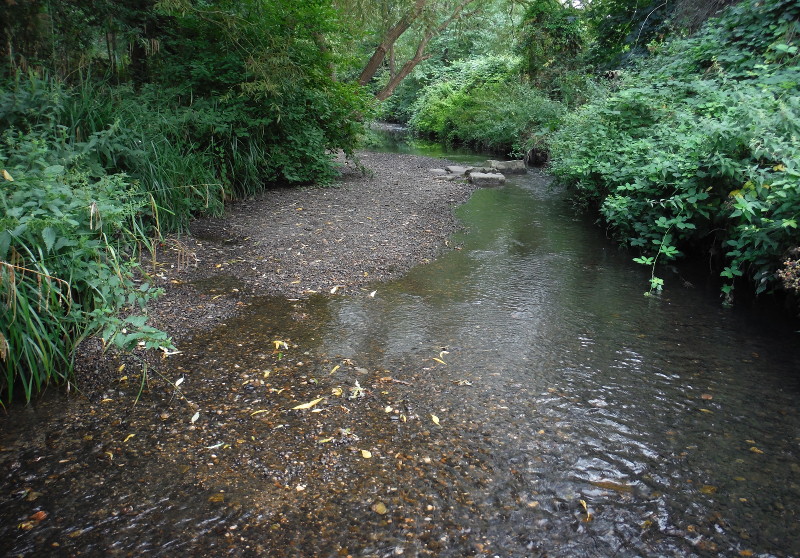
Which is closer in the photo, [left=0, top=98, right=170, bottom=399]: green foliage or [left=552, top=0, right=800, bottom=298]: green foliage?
[left=0, top=98, right=170, bottom=399]: green foliage

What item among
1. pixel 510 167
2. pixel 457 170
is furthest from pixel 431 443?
pixel 510 167

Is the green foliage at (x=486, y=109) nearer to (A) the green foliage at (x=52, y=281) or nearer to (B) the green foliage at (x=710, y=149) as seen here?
(B) the green foliage at (x=710, y=149)

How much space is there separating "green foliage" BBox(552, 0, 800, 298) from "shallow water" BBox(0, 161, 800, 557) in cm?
93

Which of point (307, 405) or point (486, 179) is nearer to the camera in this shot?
point (307, 405)

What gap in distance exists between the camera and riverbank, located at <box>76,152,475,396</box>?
4.16 meters

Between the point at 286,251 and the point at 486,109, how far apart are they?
12784mm

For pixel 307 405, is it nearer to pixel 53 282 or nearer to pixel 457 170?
pixel 53 282

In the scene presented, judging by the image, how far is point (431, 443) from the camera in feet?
9.03

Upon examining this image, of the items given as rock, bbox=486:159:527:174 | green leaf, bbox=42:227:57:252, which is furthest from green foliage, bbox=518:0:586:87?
green leaf, bbox=42:227:57:252

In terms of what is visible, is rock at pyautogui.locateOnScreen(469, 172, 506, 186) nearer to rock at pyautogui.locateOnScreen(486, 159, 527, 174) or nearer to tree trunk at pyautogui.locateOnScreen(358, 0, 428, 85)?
rock at pyautogui.locateOnScreen(486, 159, 527, 174)

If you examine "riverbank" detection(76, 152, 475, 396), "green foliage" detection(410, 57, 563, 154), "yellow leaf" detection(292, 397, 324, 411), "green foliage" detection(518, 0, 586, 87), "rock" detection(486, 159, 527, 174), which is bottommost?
"yellow leaf" detection(292, 397, 324, 411)

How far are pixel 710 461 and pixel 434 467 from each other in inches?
53.9

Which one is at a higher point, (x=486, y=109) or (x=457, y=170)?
(x=486, y=109)

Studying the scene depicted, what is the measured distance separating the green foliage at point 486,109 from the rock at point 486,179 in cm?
224
